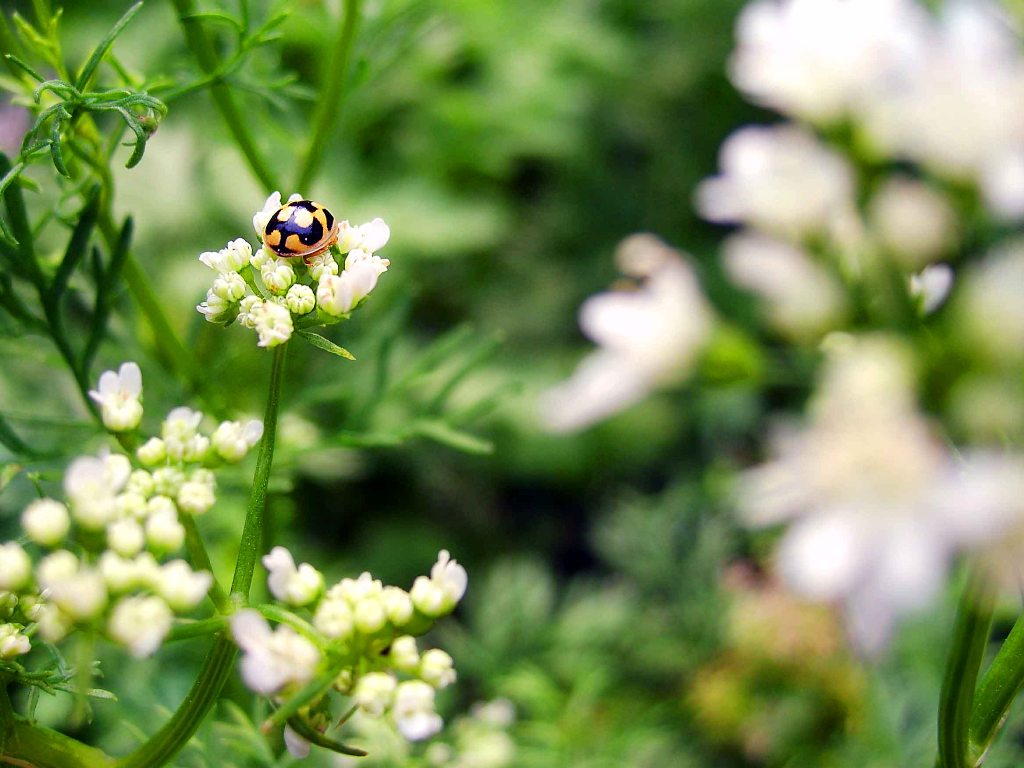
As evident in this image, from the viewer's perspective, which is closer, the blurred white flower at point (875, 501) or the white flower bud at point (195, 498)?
the blurred white flower at point (875, 501)

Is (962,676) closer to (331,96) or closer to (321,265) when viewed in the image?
(321,265)

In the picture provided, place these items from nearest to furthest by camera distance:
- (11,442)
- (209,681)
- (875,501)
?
1. (875,501)
2. (209,681)
3. (11,442)

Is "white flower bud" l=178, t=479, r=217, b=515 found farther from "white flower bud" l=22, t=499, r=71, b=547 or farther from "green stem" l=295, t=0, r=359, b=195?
"green stem" l=295, t=0, r=359, b=195

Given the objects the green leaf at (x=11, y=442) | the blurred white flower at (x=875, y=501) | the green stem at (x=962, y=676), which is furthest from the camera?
the green leaf at (x=11, y=442)

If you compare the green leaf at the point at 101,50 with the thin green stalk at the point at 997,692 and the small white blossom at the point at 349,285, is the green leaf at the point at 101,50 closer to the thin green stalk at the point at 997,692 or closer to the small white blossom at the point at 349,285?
the small white blossom at the point at 349,285

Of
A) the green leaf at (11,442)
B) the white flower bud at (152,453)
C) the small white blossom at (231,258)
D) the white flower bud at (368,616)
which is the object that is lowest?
the white flower bud at (368,616)

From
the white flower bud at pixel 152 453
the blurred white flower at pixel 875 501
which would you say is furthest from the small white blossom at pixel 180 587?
the blurred white flower at pixel 875 501

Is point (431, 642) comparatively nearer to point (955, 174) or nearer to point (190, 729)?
point (190, 729)

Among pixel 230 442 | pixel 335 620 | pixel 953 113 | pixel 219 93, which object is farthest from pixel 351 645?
pixel 219 93
